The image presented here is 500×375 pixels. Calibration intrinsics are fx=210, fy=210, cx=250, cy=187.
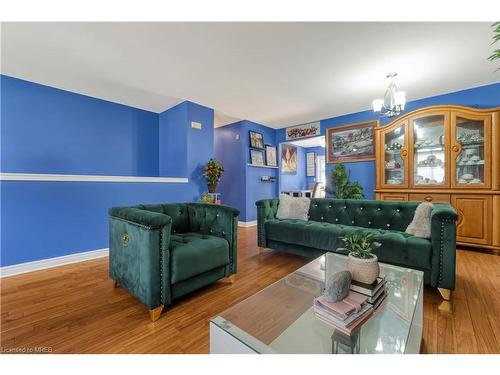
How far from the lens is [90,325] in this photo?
145cm

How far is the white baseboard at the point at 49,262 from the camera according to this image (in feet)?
7.55

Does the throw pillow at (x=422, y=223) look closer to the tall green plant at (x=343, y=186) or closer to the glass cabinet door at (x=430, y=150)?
the glass cabinet door at (x=430, y=150)

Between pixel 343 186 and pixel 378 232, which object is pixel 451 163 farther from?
pixel 378 232

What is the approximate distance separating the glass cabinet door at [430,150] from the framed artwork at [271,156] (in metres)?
2.92

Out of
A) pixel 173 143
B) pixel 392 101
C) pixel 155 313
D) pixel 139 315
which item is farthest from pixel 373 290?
pixel 173 143

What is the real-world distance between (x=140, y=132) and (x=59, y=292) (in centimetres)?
293

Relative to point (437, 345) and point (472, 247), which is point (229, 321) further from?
point (472, 247)

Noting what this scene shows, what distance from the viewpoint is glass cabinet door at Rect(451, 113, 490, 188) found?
9.52 ft

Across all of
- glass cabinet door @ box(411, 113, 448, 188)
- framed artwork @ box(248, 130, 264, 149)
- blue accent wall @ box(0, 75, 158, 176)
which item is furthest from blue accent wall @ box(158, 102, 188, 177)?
glass cabinet door @ box(411, 113, 448, 188)

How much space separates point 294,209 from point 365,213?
0.88 metres

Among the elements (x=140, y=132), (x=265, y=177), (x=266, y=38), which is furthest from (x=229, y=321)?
(x=265, y=177)

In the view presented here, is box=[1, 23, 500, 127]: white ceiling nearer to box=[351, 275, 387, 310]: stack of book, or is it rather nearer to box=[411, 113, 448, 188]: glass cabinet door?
box=[411, 113, 448, 188]: glass cabinet door

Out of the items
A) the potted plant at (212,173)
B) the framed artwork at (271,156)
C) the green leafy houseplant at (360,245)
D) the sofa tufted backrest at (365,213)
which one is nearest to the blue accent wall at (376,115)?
the framed artwork at (271,156)

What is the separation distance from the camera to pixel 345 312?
0.96 m
